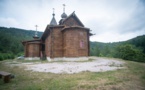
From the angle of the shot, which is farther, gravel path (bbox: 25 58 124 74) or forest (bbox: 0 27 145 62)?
forest (bbox: 0 27 145 62)

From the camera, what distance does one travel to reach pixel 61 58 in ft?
61.1

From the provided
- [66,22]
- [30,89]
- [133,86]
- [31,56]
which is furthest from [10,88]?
[31,56]

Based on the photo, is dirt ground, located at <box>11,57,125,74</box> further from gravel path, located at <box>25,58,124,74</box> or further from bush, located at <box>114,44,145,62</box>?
bush, located at <box>114,44,145,62</box>

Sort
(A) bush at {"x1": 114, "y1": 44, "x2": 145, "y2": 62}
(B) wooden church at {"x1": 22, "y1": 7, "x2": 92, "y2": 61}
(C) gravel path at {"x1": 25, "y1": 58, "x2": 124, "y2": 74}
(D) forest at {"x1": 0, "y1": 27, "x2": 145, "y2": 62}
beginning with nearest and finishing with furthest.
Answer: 1. (C) gravel path at {"x1": 25, "y1": 58, "x2": 124, "y2": 74}
2. (B) wooden church at {"x1": 22, "y1": 7, "x2": 92, "y2": 61}
3. (A) bush at {"x1": 114, "y1": 44, "x2": 145, "y2": 62}
4. (D) forest at {"x1": 0, "y1": 27, "x2": 145, "y2": 62}

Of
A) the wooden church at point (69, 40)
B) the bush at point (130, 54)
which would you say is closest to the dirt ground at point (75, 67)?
the wooden church at point (69, 40)

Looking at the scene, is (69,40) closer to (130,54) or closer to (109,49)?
(130,54)

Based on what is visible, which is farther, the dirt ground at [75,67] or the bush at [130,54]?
the bush at [130,54]

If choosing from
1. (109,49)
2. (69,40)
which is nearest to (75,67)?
(69,40)

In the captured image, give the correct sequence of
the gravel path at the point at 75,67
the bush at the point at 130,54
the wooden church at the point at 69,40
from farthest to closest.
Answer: the bush at the point at 130,54, the wooden church at the point at 69,40, the gravel path at the point at 75,67

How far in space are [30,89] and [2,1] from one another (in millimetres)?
15402

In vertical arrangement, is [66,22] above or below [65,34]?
above

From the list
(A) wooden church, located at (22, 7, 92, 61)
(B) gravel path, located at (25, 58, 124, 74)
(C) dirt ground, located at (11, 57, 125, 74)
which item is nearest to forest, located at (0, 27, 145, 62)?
(A) wooden church, located at (22, 7, 92, 61)

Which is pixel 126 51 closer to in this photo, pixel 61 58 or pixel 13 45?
pixel 61 58

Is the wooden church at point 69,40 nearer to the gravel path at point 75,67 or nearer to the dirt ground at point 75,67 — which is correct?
the dirt ground at point 75,67
